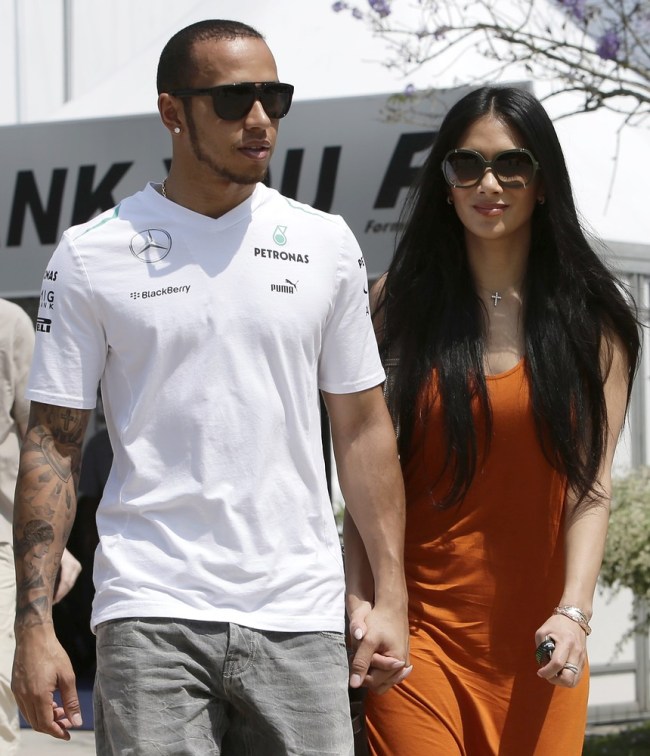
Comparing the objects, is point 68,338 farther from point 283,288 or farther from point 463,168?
point 463,168

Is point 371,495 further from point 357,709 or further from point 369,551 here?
point 357,709

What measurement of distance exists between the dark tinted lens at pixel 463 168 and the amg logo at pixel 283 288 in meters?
0.77

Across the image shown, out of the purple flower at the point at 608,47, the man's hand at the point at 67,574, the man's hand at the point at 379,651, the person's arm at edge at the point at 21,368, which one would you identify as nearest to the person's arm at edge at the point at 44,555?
the man's hand at the point at 379,651

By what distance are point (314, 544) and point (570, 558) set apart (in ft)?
2.33

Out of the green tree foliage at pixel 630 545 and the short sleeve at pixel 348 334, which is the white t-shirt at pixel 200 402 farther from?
the green tree foliage at pixel 630 545

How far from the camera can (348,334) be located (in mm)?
2811

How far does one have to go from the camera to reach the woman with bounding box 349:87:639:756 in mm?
3133

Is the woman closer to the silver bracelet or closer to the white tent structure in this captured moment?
the silver bracelet

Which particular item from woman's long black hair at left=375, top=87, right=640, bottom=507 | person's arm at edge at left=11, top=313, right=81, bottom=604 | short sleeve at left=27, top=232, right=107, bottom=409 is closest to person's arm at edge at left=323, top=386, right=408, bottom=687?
woman's long black hair at left=375, top=87, right=640, bottom=507

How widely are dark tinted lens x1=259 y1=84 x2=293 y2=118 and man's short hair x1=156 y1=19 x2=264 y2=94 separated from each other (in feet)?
0.39

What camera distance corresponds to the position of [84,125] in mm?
7262

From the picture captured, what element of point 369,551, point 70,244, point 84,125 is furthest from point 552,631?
point 84,125

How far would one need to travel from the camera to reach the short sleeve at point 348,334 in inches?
110

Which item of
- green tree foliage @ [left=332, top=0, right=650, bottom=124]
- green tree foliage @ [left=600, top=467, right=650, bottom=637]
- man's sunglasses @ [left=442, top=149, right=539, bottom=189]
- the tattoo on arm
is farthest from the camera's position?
green tree foliage @ [left=600, top=467, right=650, bottom=637]
